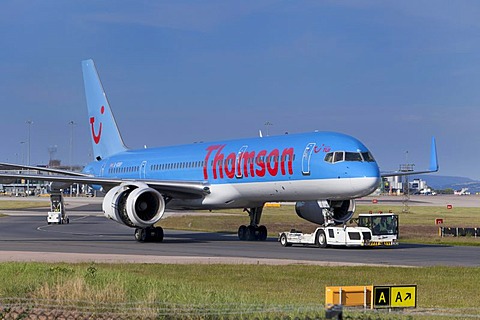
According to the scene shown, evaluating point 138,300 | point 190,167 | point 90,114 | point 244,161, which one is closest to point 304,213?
point 244,161

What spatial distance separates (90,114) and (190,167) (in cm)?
1524

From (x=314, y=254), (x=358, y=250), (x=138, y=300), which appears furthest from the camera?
(x=358, y=250)

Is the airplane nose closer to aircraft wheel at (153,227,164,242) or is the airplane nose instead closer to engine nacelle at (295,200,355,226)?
engine nacelle at (295,200,355,226)

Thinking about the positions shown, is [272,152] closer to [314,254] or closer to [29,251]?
[314,254]

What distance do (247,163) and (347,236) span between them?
7.33m

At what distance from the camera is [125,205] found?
46.8 m

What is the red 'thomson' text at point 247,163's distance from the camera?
4531 cm

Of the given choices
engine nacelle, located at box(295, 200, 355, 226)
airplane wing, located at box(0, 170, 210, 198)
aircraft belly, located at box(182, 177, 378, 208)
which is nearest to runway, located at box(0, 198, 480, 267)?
engine nacelle, located at box(295, 200, 355, 226)

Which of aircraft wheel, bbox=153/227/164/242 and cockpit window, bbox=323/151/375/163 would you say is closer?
cockpit window, bbox=323/151/375/163

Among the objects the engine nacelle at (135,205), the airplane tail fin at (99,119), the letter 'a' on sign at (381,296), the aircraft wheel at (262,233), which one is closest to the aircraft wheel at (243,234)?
the aircraft wheel at (262,233)

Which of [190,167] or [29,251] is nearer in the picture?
[29,251]

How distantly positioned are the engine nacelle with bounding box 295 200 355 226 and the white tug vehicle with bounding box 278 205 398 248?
0.16 metres

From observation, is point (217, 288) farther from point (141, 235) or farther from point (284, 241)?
point (141, 235)

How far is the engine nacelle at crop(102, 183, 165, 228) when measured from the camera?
4631 cm
